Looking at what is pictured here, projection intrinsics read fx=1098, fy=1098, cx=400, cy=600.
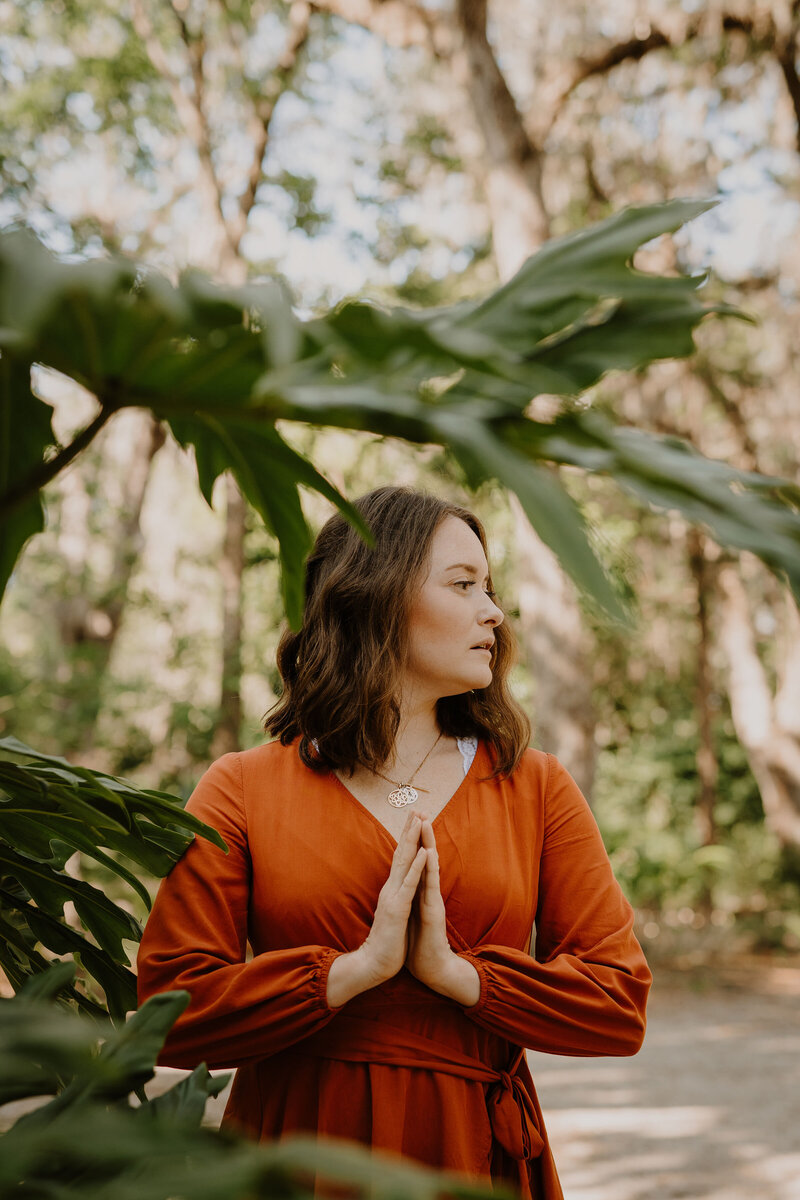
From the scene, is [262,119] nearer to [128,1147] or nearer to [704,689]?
[704,689]

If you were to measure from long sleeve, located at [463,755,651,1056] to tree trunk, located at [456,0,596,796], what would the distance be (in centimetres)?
496

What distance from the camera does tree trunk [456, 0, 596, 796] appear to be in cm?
701

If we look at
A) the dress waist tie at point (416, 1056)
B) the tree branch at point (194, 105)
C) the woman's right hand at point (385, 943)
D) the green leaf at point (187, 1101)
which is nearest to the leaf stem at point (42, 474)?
the green leaf at point (187, 1101)

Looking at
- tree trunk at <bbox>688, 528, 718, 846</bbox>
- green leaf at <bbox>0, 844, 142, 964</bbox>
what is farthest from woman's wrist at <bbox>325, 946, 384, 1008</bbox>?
tree trunk at <bbox>688, 528, 718, 846</bbox>

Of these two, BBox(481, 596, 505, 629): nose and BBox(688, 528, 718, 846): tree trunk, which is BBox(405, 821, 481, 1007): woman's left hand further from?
BBox(688, 528, 718, 846): tree trunk

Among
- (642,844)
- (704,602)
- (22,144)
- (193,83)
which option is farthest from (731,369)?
(22,144)

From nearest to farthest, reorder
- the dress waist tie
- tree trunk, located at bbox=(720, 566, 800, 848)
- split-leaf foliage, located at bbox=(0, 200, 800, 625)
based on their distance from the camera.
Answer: split-leaf foliage, located at bbox=(0, 200, 800, 625), the dress waist tie, tree trunk, located at bbox=(720, 566, 800, 848)

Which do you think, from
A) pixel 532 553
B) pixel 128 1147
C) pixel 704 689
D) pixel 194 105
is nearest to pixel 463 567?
pixel 128 1147

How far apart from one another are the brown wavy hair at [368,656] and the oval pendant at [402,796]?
0.05m

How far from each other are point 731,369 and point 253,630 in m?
6.67

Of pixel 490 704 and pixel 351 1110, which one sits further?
pixel 490 704

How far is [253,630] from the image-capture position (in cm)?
1430

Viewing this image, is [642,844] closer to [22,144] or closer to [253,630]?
[253,630]

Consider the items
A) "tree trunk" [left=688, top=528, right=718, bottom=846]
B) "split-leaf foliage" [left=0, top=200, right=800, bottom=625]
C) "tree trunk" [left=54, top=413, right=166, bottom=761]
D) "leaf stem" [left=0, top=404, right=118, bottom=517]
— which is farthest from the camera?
"tree trunk" [left=688, top=528, right=718, bottom=846]
